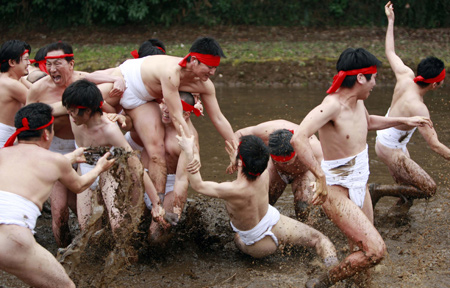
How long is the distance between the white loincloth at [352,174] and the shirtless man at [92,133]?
5.58 ft

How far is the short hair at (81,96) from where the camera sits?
15.6 feet

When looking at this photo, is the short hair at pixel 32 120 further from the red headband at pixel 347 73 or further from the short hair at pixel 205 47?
the red headband at pixel 347 73

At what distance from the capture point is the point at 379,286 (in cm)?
475

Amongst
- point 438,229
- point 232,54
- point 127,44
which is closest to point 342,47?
point 232,54

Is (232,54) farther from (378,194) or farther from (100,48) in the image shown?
(378,194)

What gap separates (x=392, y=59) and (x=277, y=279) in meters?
3.29

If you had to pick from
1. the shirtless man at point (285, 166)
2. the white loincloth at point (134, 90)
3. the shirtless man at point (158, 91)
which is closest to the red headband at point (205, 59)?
the shirtless man at point (158, 91)

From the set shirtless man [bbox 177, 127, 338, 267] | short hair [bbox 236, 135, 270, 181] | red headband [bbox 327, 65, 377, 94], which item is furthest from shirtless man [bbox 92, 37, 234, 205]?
red headband [bbox 327, 65, 377, 94]

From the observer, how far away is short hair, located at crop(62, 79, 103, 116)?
4.74m

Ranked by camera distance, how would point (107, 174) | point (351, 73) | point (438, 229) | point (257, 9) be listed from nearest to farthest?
point (351, 73) → point (107, 174) → point (438, 229) → point (257, 9)

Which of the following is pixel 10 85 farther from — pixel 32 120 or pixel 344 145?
pixel 344 145

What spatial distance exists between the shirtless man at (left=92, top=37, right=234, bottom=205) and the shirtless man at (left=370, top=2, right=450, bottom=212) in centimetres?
193

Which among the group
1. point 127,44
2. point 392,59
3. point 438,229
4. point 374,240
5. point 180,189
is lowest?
point 127,44

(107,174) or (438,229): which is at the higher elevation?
(107,174)
